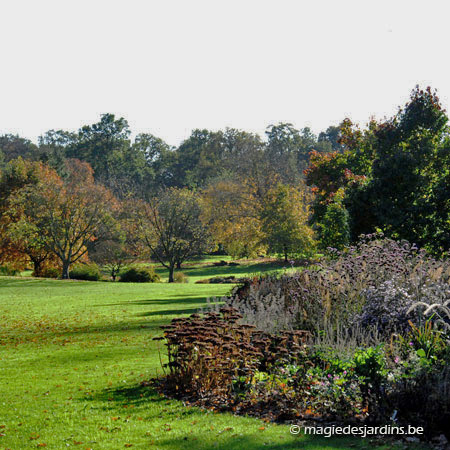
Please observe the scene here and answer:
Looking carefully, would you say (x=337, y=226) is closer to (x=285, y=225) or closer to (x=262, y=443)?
(x=262, y=443)

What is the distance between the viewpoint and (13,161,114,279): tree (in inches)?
1390

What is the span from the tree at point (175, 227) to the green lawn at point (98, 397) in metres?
22.1

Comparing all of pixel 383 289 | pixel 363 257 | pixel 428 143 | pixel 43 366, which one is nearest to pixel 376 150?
pixel 428 143

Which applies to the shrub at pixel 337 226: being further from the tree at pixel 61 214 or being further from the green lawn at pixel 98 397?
the tree at pixel 61 214

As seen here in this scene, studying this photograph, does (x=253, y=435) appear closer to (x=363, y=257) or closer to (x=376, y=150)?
(x=363, y=257)

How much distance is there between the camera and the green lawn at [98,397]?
17.9ft

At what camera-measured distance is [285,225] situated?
36.9 m

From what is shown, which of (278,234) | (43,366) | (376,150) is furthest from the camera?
(278,234)

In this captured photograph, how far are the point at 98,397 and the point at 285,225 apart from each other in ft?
98.8

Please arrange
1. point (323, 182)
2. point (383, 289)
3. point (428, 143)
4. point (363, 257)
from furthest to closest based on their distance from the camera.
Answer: point (323, 182)
point (428, 143)
point (363, 257)
point (383, 289)

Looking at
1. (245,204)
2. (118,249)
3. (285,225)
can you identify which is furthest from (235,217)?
(118,249)

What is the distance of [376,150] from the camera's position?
22.4m

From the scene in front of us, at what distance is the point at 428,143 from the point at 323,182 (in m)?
6.86

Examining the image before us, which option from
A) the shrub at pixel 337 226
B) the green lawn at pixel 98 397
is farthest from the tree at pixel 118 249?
the green lawn at pixel 98 397
